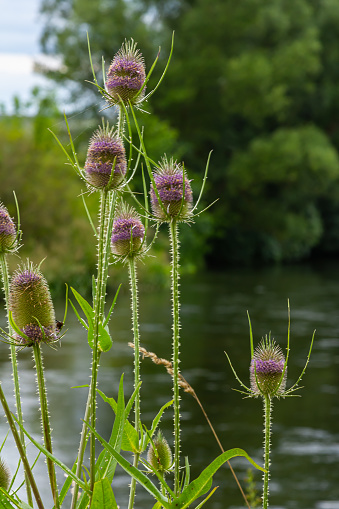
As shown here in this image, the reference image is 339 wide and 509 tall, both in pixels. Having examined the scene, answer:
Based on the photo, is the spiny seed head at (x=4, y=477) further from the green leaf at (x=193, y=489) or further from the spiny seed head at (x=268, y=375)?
the spiny seed head at (x=268, y=375)

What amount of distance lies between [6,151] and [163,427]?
37.8ft

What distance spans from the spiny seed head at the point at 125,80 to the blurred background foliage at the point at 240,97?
88.3 ft

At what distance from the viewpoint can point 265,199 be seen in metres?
33.1

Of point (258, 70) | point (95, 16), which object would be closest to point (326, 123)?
point (258, 70)

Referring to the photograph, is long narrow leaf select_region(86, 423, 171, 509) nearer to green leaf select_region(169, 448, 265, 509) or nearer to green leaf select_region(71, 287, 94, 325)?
green leaf select_region(169, 448, 265, 509)

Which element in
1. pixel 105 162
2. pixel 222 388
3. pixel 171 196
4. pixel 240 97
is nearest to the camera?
pixel 105 162

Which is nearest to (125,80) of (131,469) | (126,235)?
(126,235)

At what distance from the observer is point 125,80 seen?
1548 mm

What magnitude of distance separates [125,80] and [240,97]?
3077 centimetres

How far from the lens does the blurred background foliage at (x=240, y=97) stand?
101 ft

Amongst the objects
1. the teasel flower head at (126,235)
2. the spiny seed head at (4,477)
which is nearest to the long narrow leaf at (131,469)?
the spiny seed head at (4,477)

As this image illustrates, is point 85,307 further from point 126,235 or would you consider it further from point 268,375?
point 268,375

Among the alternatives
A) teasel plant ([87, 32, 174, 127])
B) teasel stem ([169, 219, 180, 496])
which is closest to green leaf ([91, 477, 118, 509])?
teasel stem ([169, 219, 180, 496])

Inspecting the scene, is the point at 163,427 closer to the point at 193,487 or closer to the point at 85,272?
the point at 85,272
